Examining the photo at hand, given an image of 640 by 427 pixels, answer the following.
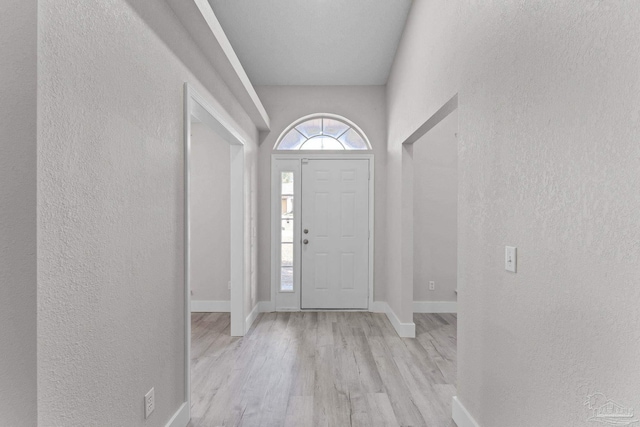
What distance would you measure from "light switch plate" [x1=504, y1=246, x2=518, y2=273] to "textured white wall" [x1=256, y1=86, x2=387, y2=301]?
3012mm

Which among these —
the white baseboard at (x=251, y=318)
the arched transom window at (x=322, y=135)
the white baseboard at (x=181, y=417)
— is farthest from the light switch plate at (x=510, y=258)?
the arched transom window at (x=322, y=135)

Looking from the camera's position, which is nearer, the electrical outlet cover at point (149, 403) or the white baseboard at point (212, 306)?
the electrical outlet cover at point (149, 403)

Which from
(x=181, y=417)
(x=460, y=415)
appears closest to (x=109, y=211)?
(x=181, y=417)

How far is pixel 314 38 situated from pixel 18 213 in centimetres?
321

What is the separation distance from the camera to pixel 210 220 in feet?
15.1

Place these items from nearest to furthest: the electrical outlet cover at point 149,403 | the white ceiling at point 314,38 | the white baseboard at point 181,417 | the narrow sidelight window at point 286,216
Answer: the electrical outlet cover at point 149,403 < the white baseboard at point 181,417 < the white ceiling at point 314,38 < the narrow sidelight window at point 286,216

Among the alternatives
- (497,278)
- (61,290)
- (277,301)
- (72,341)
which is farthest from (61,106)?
(277,301)

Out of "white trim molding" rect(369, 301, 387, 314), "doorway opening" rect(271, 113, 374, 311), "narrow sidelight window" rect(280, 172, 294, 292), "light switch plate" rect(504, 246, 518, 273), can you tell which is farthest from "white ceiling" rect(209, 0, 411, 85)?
"white trim molding" rect(369, 301, 387, 314)

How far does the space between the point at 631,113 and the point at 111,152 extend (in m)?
1.71

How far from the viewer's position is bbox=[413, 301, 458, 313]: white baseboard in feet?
14.9

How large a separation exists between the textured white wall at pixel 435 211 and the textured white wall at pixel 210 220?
2.52m

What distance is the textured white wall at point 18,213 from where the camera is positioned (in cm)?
98

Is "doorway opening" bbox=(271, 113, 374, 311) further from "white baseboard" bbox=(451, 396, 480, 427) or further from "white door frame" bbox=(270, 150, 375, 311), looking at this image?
"white baseboard" bbox=(451, 396, 480, 427)

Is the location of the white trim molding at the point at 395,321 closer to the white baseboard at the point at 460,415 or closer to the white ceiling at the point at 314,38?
the white baseboard at the point at 460,415
